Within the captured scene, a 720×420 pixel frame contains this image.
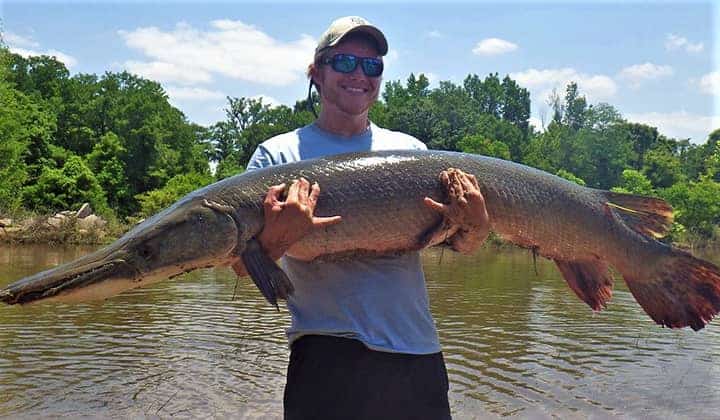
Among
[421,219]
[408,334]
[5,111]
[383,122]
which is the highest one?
[383,122]

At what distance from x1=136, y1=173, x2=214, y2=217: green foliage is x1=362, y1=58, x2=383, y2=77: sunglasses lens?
1275 inches

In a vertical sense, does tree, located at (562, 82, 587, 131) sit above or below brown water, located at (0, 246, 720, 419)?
above

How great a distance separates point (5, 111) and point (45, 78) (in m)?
15.9

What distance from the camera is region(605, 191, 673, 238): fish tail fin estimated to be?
322cm

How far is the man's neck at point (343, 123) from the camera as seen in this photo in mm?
2926

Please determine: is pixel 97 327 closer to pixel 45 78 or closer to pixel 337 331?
pixel 337 331

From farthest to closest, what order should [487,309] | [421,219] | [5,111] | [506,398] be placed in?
[5,111]
[487,309]
[506,398]
[421,219]

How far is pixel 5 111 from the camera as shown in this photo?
31.5 meters

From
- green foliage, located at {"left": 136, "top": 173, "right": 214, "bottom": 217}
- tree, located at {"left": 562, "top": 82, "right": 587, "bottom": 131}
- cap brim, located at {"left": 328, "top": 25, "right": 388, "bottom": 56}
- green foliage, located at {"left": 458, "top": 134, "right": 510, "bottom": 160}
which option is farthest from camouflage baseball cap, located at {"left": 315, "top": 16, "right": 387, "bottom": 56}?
tree, located at {"left": 562, "top": 82, "right": 587, "bottom": 131}

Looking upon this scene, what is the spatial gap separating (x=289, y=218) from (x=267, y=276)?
25 cm

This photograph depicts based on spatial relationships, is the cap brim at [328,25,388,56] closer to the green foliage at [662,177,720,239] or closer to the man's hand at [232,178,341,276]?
the man's hand at [232,178,341,276]

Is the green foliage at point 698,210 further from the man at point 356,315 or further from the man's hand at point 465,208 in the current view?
the man at point 356,315

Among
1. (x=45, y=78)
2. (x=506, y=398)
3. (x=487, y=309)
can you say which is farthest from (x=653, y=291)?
(x=45, y=78)

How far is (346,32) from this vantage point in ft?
9.35
